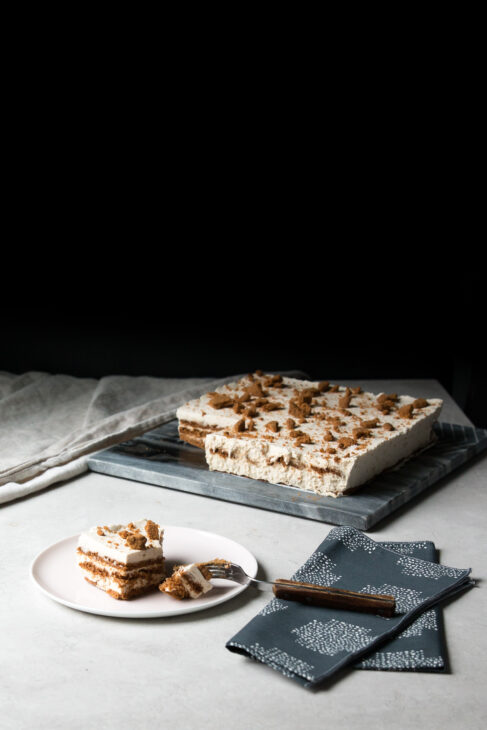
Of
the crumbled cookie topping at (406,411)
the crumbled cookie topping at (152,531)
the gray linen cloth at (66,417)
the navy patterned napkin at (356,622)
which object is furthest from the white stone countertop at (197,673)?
the crumbled cookie topping at (406,411)

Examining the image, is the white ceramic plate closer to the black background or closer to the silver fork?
the silver fork

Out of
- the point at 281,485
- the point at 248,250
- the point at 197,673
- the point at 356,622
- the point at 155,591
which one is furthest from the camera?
the point at 248,250

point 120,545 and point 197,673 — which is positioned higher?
point 120,545

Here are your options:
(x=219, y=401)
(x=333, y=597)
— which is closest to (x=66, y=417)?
(x=219, y=401)

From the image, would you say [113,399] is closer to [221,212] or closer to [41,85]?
[221,212]

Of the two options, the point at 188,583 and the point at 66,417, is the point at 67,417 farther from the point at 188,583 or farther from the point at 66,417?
the point at 188,583

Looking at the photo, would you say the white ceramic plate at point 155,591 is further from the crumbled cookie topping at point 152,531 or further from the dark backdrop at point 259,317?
the dark backdrop at point 259,317

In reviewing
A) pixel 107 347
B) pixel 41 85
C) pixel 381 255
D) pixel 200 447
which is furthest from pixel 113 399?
pixel 41 85
